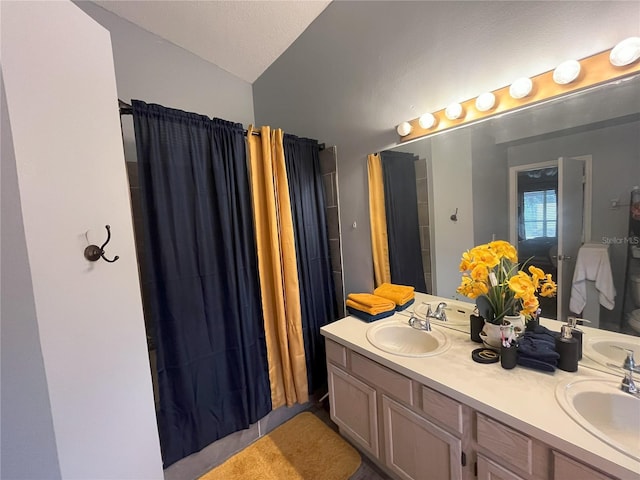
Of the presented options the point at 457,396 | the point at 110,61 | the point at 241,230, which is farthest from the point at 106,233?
the point at 457,396

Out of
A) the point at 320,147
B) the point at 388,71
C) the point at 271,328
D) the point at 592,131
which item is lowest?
the point at 271,328

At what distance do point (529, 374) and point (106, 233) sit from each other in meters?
1.66

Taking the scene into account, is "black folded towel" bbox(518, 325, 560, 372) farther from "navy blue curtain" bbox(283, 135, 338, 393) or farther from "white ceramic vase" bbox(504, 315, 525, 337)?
"navy blue curtain" bbox(283, 135, 338, 393)

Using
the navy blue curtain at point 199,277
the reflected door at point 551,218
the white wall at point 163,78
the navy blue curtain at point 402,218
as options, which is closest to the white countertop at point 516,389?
the reflected door at point 551,218

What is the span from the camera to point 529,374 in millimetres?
1013

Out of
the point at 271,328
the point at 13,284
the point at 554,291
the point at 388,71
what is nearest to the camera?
the point at 13,284

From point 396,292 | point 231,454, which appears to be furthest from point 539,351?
point 231,454

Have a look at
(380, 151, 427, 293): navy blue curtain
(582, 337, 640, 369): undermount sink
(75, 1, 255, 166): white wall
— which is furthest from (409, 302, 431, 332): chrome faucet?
(75, 1, 255, 166): white wall

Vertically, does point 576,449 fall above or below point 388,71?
below

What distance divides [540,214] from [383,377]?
105cm

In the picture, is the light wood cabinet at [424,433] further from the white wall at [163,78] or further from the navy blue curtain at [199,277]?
the white wall at [163,78]

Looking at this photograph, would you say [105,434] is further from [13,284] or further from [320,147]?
[320,147]

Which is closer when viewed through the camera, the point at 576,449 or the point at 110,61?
the point at 576,449

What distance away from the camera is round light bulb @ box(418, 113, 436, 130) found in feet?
4.75
